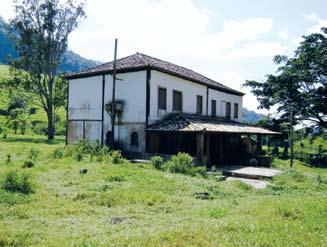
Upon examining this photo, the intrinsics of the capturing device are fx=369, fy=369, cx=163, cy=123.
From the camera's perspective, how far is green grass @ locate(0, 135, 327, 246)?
652 centimetres

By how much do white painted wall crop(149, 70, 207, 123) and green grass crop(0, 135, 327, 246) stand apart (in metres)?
9.18

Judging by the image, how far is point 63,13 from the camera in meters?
38.7

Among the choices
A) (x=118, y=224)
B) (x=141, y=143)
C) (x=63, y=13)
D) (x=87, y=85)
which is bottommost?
(x=118, y=224)

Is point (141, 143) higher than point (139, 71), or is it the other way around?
point (139, 71)

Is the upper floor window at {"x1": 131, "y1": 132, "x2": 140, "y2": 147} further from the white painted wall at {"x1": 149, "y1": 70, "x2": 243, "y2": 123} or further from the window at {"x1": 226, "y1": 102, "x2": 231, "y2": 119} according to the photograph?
the window at {"x1": 226, "y1": 102, "x2": 231, "y2": 119}

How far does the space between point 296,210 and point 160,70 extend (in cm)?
1487

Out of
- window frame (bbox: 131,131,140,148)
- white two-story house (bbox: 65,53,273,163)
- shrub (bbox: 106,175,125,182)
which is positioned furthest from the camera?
window frame (bbox: 131,131,140,148)

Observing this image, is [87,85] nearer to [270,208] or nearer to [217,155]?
[217,155]

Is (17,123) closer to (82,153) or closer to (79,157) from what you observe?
(82,153)

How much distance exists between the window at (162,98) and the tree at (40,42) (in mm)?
19529

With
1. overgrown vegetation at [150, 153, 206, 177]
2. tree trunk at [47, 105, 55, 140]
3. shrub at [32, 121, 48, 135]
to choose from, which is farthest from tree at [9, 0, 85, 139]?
overgrown vegetation at [150, 153, 206, 177]

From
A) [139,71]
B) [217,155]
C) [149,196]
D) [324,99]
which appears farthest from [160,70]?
[324,99]

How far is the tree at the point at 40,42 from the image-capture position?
37781mm

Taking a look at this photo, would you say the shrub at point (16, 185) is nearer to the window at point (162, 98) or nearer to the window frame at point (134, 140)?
the window frame at point (134, 140)
